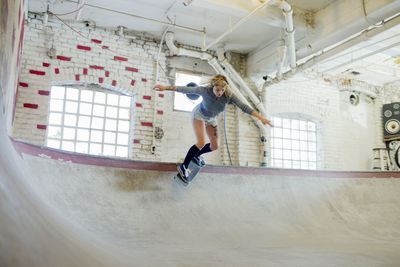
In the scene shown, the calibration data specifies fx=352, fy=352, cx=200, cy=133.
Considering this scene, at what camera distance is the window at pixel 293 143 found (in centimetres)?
930

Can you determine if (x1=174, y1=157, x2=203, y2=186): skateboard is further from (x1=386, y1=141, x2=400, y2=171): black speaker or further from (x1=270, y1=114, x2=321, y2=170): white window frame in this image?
(x1=386, y1=141, x2=400, y2=171): black speaker

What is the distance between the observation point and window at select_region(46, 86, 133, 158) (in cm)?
680

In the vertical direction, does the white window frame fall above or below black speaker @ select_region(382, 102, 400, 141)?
below

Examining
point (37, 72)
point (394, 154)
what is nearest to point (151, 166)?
point (37, 72)

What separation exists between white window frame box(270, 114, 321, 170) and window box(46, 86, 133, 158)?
3919 mm

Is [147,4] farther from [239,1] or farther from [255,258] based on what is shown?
[255,258]

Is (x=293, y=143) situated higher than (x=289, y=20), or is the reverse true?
(x=289, y=20)

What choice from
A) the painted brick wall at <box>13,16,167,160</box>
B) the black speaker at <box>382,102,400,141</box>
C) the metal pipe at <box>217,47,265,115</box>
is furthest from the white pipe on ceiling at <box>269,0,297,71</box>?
the black speaker at <box>382,102,400,141</box>

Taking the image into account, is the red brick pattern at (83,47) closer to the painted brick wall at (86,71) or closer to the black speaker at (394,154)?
the painted brick wall at (86,71)

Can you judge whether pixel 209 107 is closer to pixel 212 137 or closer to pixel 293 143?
pixel 212 137

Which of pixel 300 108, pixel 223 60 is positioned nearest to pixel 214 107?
pixel 223 60

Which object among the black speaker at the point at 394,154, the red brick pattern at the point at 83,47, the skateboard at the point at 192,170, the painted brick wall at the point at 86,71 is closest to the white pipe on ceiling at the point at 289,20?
the painted brick wall at the point at 86,71

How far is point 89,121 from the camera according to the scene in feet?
23.2

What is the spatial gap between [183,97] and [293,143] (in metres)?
3.50
